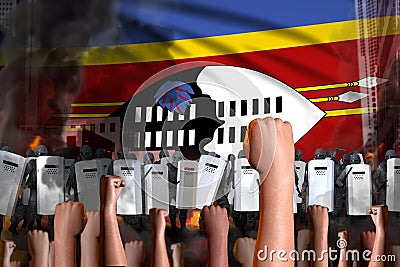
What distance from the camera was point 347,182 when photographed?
4.81 ft

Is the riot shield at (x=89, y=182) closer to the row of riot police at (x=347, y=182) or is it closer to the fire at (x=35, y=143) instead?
the fire at (x=35, y=143)

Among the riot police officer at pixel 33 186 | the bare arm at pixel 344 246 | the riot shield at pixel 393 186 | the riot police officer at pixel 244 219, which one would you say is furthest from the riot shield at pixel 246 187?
the riot police officer at pixel 33 186

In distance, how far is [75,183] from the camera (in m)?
1.61

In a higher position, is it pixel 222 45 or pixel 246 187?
pixel 222 45

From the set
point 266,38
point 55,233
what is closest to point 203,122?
point 266,38

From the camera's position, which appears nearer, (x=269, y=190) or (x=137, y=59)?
(x=269, y=190)

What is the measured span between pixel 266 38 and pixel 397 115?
391 mm

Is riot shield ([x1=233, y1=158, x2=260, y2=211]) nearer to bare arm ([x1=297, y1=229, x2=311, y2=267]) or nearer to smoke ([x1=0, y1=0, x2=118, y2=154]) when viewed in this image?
bare arm ([x1=297, y1=229, x2=311, y2=267])

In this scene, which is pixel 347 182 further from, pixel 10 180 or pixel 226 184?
pixel 10 180

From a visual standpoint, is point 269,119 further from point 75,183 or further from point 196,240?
point 75,183

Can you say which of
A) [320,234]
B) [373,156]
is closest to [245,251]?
[320,234]
